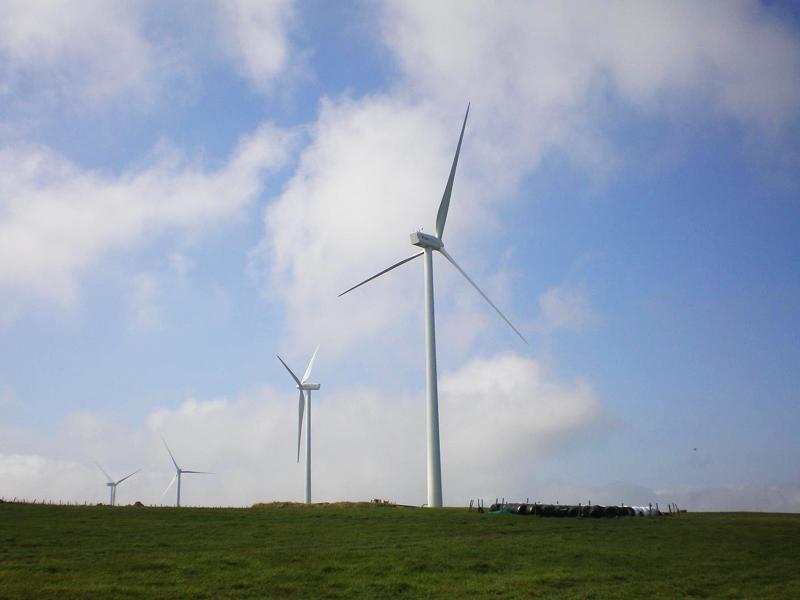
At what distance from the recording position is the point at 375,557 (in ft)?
144

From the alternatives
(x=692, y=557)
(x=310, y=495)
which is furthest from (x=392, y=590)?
(x=310, y=495)

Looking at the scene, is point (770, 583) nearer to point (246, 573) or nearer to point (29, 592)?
point (246, 573)

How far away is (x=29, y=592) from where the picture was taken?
32.8m

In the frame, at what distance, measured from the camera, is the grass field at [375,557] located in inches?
1428

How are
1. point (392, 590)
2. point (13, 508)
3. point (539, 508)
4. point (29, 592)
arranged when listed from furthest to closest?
point (539, 508) → point (13, 508) → point (392, 590) → point (29, 592)

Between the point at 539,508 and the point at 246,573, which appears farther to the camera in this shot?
the point at 539,508

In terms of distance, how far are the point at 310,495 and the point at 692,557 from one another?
70.2m

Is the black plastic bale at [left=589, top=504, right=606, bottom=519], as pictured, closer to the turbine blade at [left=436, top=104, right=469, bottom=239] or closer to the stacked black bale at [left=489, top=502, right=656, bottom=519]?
the stacked black bale at [left=489, top=502, right=656, bottom=519]

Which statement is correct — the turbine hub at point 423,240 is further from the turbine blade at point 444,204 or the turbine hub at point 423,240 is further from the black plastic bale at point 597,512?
the black plastic bale at point 597,512

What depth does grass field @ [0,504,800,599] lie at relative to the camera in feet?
119

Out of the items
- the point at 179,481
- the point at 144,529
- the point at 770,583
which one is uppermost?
the point at 179,481

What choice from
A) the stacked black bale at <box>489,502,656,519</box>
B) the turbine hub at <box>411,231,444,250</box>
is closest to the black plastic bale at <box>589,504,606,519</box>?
the stacked black bale at <box>489,502,656,519</box>

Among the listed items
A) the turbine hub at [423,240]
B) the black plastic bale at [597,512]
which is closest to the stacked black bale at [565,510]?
the black plastic bale at [597,512]

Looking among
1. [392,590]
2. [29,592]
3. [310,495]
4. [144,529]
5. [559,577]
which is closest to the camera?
[29,592]
